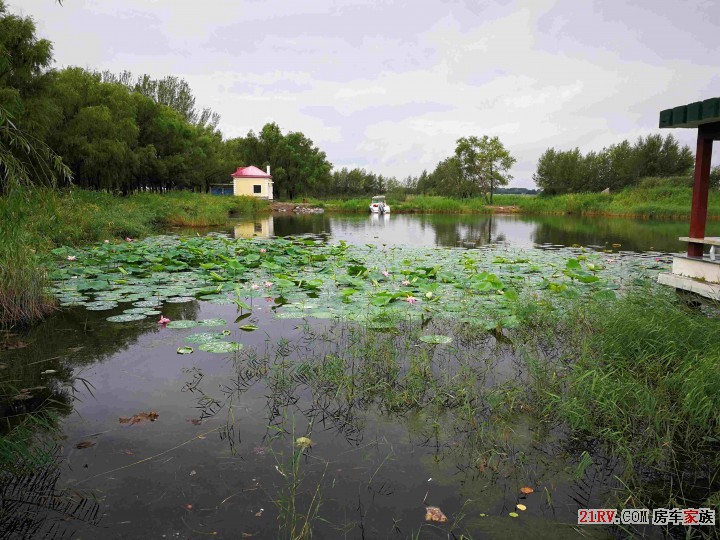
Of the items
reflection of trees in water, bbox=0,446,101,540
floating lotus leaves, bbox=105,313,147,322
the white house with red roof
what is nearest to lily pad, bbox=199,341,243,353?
floating lotus leaves, bbox=105,313,147,322

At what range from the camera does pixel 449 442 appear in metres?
2.78

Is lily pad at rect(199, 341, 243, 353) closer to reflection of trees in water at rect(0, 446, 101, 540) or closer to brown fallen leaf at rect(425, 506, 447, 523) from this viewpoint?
reflection of trees in water at rect(0, 446, 101, 540)

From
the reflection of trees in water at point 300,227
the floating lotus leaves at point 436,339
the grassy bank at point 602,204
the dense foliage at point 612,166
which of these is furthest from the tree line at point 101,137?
the dense foliage at point 612,166

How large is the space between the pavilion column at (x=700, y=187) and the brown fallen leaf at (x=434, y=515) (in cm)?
553

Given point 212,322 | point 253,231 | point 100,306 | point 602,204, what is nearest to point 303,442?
point 212,322

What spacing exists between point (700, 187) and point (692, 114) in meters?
1.00

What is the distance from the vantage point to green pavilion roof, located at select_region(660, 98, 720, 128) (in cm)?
492

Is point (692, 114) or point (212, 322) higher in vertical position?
point (692, 114)

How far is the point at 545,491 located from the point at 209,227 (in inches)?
760

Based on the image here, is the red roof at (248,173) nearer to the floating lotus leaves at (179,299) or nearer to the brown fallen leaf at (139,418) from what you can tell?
the floating lotus leaves at (179,299)

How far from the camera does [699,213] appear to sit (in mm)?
5820

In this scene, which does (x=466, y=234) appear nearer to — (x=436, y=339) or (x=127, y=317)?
(x=436, y=339)

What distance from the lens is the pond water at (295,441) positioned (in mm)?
2133

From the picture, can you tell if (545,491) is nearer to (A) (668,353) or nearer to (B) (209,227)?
(A) (668,353)
